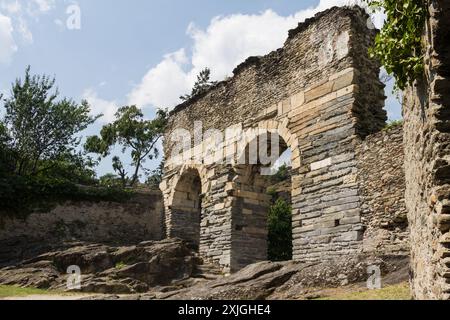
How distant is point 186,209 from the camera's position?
59.7ft

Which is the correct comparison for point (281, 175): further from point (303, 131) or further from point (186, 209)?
point (303, 131)

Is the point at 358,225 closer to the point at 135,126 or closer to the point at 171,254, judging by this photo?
the point at 171,254

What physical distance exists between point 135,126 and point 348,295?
26037mm

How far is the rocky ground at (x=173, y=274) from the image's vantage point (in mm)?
7512

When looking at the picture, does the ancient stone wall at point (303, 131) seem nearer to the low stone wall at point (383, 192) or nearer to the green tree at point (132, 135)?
the low stone wall at point (383, 192)

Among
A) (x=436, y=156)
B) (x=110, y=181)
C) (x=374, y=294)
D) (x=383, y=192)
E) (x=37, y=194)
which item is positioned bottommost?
(x=374, y=294)

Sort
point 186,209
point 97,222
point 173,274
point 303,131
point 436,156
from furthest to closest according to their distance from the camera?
point 186,209
point 97,222
point 173,274
point 303,131
point 436,156

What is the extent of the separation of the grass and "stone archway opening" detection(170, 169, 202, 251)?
10922 millimetres

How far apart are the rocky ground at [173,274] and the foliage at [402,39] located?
3454 millimetres

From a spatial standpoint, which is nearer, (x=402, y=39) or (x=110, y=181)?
(x=402, y=39)

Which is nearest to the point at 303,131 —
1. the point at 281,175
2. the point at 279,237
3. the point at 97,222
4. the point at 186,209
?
the point at 186,209

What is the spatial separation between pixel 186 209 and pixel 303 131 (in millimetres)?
7848

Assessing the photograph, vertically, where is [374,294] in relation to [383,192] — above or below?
below

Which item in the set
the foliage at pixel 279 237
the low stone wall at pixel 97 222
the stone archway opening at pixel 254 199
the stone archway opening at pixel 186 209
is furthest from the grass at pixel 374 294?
the foliage at pixel 279 237
